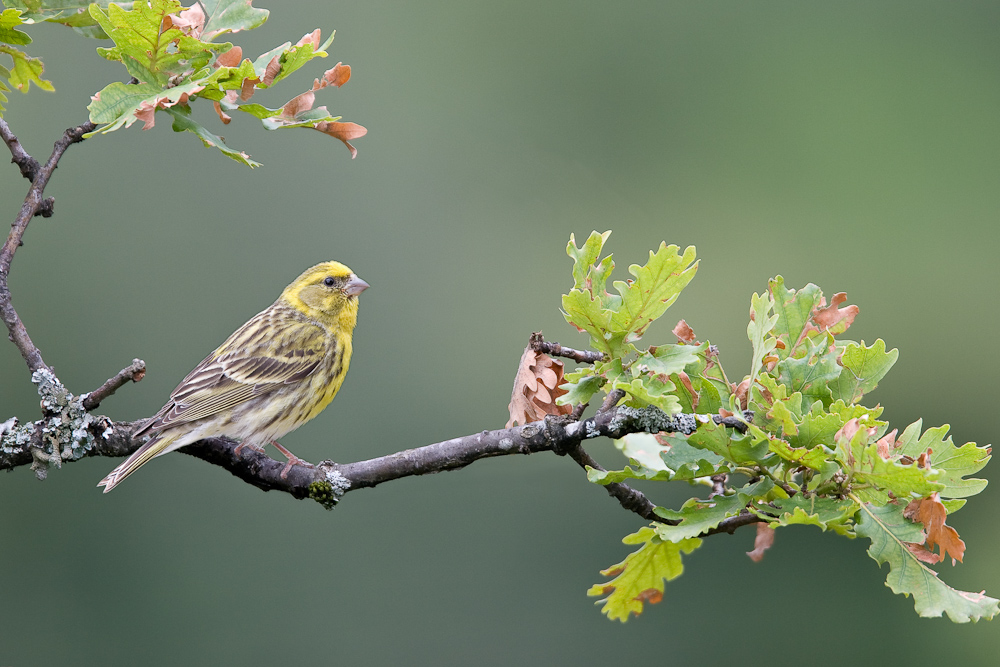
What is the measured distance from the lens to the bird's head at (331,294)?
17.6ft

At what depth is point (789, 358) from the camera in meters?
2.90

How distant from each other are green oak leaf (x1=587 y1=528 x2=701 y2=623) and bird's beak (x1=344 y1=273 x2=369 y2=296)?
2.61m

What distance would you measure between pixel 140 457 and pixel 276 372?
1084mm

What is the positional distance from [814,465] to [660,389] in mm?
473

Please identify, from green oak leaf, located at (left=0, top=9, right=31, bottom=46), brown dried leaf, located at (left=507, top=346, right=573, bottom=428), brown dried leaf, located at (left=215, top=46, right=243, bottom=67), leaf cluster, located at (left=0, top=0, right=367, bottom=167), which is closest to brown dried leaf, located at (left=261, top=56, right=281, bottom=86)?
leaf cluster, located at (left=0, top=0, right=367, bottom=167)

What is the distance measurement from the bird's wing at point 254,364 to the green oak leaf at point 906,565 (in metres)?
2.95

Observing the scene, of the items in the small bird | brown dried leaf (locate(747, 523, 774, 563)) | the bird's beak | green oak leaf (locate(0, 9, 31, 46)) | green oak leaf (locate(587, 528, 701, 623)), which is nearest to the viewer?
green oak leaf (locate(0, 9, 31, 46))

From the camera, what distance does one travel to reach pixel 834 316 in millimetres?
3105

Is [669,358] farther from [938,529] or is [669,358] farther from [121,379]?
[121,379]

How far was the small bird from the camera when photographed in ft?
14.8

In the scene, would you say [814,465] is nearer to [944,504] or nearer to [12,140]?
[944,504]

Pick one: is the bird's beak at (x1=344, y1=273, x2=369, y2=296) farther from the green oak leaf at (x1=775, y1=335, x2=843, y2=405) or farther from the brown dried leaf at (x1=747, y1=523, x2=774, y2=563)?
the green oak leaf at (x1=775, y1=335, x2=843, y2=405)

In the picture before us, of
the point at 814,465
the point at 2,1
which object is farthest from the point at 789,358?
the point at 2,1

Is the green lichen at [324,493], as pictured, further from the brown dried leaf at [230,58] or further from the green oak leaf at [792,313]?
the green oak leaf at [792,313]
